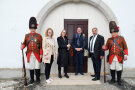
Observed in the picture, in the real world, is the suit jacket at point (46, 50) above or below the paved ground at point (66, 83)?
above

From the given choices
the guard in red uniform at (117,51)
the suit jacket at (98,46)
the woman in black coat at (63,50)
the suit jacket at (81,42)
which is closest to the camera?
the guard in red uniform at (117,51)

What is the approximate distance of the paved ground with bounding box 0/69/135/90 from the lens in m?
3.69

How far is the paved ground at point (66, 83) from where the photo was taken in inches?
145

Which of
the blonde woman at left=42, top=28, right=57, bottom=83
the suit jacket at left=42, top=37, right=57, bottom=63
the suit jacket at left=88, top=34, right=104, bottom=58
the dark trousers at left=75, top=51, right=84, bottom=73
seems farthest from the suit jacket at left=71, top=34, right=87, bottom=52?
the suit jacket at left=42, top=37, right=57, bottom=63

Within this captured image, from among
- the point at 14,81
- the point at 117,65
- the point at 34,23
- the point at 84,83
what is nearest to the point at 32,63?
the point at 14,81

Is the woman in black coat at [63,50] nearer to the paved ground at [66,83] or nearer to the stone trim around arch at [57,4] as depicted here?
the paved ground at [66,83]

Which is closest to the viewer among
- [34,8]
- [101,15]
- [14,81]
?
[14,81]

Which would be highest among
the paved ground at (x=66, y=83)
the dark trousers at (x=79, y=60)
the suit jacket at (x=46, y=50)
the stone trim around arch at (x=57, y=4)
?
the stone trim around arch at (x=57, y=4)

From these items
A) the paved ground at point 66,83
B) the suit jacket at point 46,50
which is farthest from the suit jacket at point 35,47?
the paved ground at point 66,83

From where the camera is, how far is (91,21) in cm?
502

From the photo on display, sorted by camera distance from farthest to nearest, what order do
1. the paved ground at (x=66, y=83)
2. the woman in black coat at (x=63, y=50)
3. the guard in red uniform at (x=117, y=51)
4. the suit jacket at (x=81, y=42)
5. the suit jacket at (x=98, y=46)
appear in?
the suit jacket at (x=81, y=42), the woman in black coat at (x=63, y=50), the suit jacket at (x=98, y=46), the guard in red uniform at (x=117, y=51), the paved ground at (x=66, y=83)

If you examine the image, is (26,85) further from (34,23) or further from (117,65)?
(117,65)

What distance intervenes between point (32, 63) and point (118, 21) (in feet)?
10.8

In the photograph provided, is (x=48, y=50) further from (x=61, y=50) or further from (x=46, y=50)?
(x=61, y=50)
